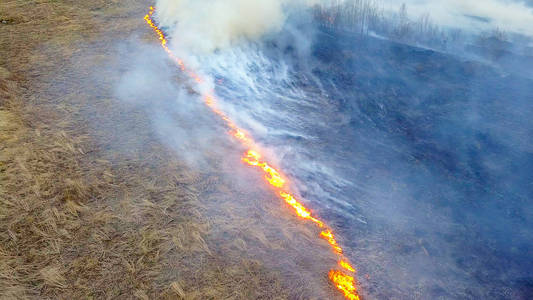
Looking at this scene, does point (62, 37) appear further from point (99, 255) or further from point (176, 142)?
point (99, 255)

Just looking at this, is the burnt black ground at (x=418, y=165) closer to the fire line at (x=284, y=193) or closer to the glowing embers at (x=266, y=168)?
the fire line at (x=284, y=193)

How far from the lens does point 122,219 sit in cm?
538

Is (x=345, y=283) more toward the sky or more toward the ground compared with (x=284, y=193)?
more toward the ground

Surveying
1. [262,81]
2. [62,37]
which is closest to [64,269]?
[262,81]

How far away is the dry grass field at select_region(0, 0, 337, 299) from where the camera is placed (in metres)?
4.58

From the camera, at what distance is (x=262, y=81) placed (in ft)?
33.2

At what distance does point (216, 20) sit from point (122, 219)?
8.83m

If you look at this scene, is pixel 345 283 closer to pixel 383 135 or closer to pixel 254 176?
pixel 254 176

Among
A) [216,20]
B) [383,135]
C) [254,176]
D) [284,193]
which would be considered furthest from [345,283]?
[216,20]

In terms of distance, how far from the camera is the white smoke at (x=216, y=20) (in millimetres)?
11852

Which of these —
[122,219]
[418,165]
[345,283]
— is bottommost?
[345,283]

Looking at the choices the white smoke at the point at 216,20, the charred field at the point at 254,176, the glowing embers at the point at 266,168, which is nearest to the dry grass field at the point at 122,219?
the charred field at the point at 254,176

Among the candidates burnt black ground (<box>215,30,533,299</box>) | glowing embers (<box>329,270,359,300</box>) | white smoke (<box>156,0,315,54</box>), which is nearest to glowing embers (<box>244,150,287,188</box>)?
burnt black ground (<box>215,30,533,299</box>)

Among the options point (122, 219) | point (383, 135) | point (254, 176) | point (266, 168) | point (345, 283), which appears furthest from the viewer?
point (383, 135)
